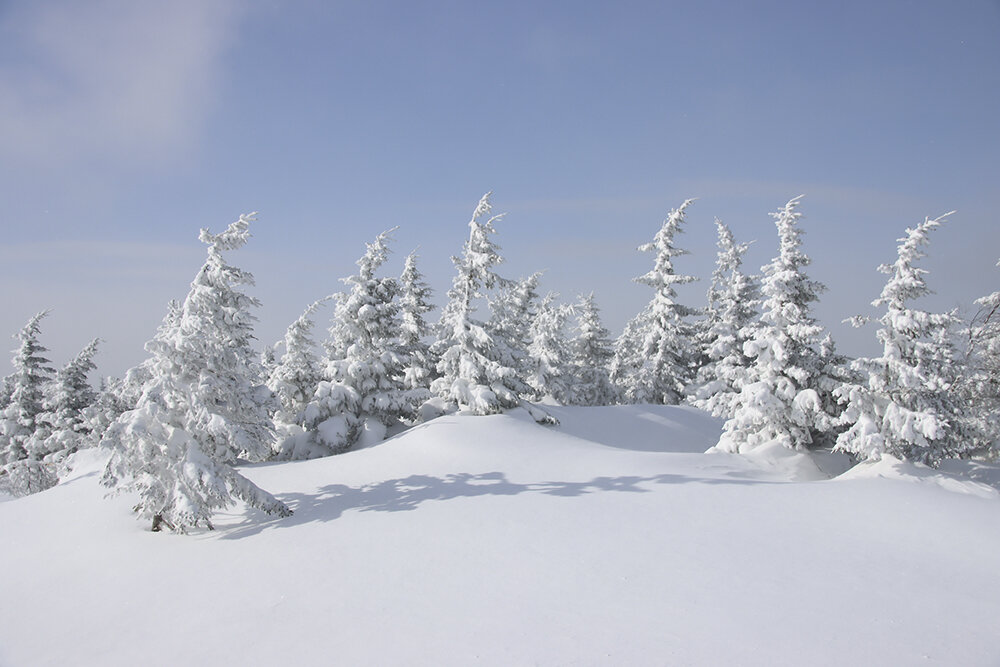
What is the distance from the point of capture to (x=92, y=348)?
3347 cm

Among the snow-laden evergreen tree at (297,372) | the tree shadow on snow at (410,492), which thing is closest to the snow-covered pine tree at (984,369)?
the tree shadow on snow at (410,492)

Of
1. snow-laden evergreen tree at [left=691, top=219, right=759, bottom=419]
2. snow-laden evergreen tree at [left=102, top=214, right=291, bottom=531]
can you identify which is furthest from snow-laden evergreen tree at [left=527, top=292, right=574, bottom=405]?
snow-laden evergreen tree at [left=102, top=214, right=291, bottom=531]

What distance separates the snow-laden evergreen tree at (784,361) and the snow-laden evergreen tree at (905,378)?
2.58m

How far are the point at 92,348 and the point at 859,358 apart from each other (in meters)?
40.1

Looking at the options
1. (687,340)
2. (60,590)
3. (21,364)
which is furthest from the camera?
(687,340)

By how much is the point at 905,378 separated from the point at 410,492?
45.2ft

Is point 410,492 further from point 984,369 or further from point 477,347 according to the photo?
point 984,369

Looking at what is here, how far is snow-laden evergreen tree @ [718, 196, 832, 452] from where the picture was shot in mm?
18234

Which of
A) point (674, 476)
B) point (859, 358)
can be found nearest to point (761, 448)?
point (859, 358)

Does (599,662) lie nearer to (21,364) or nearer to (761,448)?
(761,448)

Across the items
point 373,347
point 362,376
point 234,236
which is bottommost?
point 362,376

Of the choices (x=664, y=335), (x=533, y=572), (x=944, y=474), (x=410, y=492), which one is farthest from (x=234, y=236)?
(x=664, y=335)

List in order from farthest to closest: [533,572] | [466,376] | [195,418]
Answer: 1. [466,376]
2. [195,418]
3. [533,572]

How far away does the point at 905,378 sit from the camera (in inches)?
578
